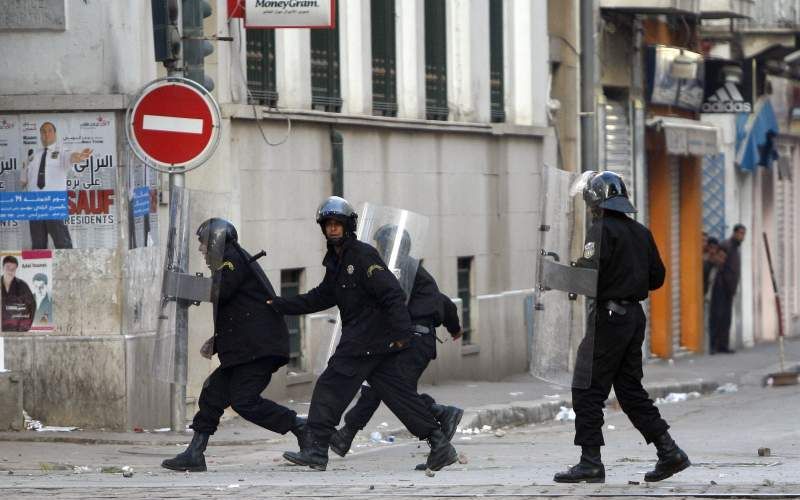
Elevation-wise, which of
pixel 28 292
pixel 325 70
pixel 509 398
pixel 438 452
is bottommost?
pixel 509 398

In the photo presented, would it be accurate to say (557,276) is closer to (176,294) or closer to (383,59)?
(176,294)

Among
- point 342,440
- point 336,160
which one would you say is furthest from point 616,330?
point 336,160

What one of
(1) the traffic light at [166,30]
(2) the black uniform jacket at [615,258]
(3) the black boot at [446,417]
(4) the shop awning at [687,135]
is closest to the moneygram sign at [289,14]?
(1) the traffic light at [166,30]

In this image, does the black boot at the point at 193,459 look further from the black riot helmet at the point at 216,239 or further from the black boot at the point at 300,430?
the black riot helmet at the point at 216,239

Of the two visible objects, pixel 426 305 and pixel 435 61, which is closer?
pixel 426 305

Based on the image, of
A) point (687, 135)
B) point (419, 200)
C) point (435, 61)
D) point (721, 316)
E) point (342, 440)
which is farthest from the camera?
point (721, 316)

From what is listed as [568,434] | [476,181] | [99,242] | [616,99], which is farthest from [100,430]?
[616,99]

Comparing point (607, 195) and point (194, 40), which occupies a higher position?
point (194, 40)

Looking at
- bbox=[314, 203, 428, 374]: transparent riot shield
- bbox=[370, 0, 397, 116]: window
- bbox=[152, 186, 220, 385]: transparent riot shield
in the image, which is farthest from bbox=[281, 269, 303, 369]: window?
bbox=[152, 186, 220, 385]: transparent riot shield

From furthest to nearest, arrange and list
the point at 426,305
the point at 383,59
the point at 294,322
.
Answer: the point at 383,59 < the point at 294,322 < the point at 426,305

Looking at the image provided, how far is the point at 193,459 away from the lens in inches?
498

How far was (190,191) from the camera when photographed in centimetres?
1344

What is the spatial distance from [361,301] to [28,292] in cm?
438

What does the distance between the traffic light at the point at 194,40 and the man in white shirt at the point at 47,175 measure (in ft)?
6.26
